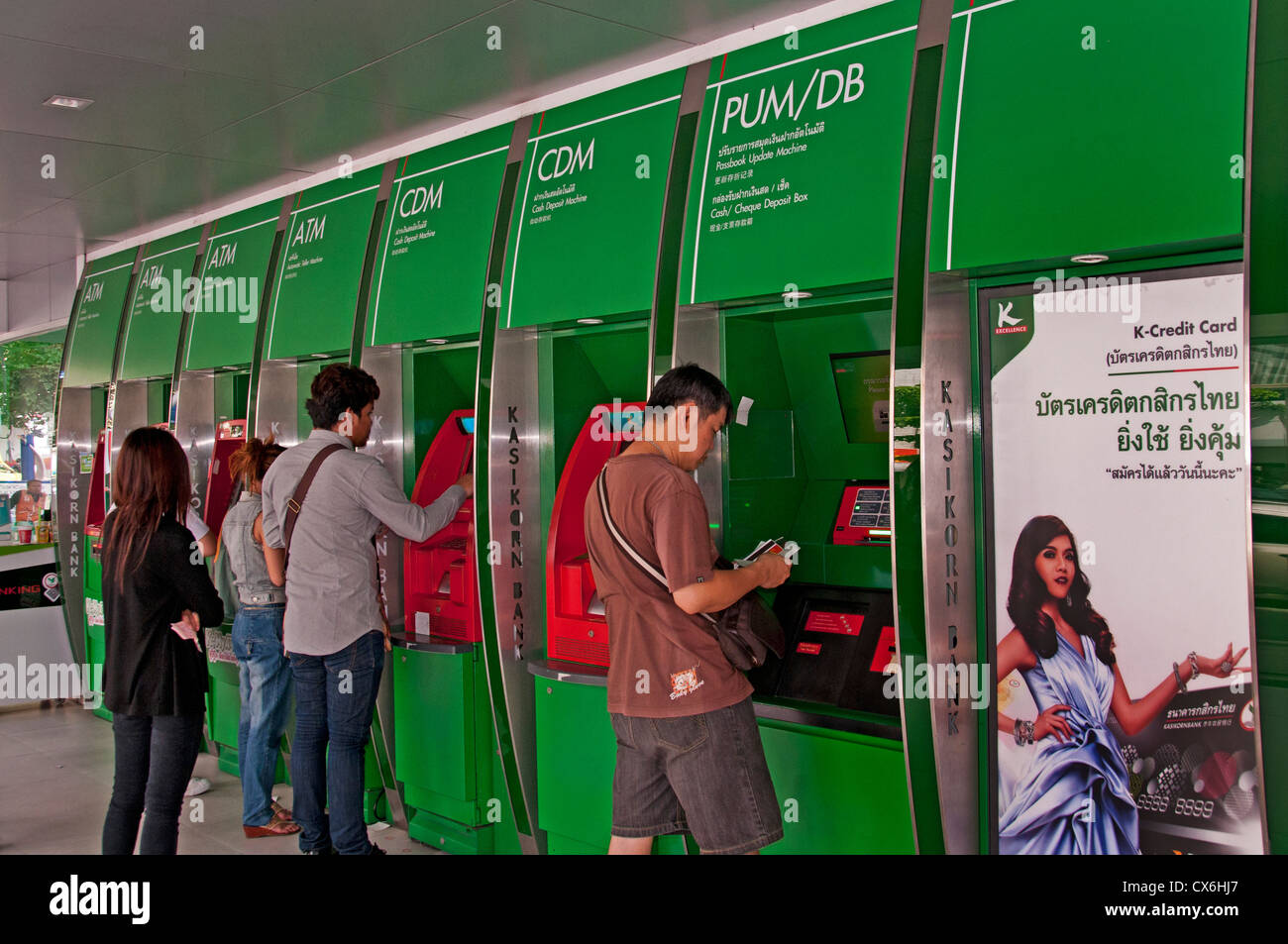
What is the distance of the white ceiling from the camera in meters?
3.15

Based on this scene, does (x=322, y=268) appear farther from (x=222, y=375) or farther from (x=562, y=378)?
(x=562, y=378)

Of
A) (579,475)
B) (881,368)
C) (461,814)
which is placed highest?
(881,368)

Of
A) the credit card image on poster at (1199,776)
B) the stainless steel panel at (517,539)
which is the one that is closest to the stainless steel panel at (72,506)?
the stainless steel panel at (517,539)

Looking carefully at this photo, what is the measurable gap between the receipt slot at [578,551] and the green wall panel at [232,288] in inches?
91.9

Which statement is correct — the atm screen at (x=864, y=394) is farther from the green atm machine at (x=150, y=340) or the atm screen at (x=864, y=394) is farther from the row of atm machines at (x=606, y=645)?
the green atm machine at (x=150, y=340)

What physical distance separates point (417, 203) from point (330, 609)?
66.9 inches

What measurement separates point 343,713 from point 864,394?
190cm

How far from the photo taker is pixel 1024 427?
255 cm

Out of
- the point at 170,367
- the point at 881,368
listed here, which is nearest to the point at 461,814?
the point at 881,368

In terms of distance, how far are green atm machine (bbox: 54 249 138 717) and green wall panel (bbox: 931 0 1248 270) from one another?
5.38 meters

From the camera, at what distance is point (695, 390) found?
8.25 feet

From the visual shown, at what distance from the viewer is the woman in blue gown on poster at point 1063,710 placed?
A: 2428 mm
